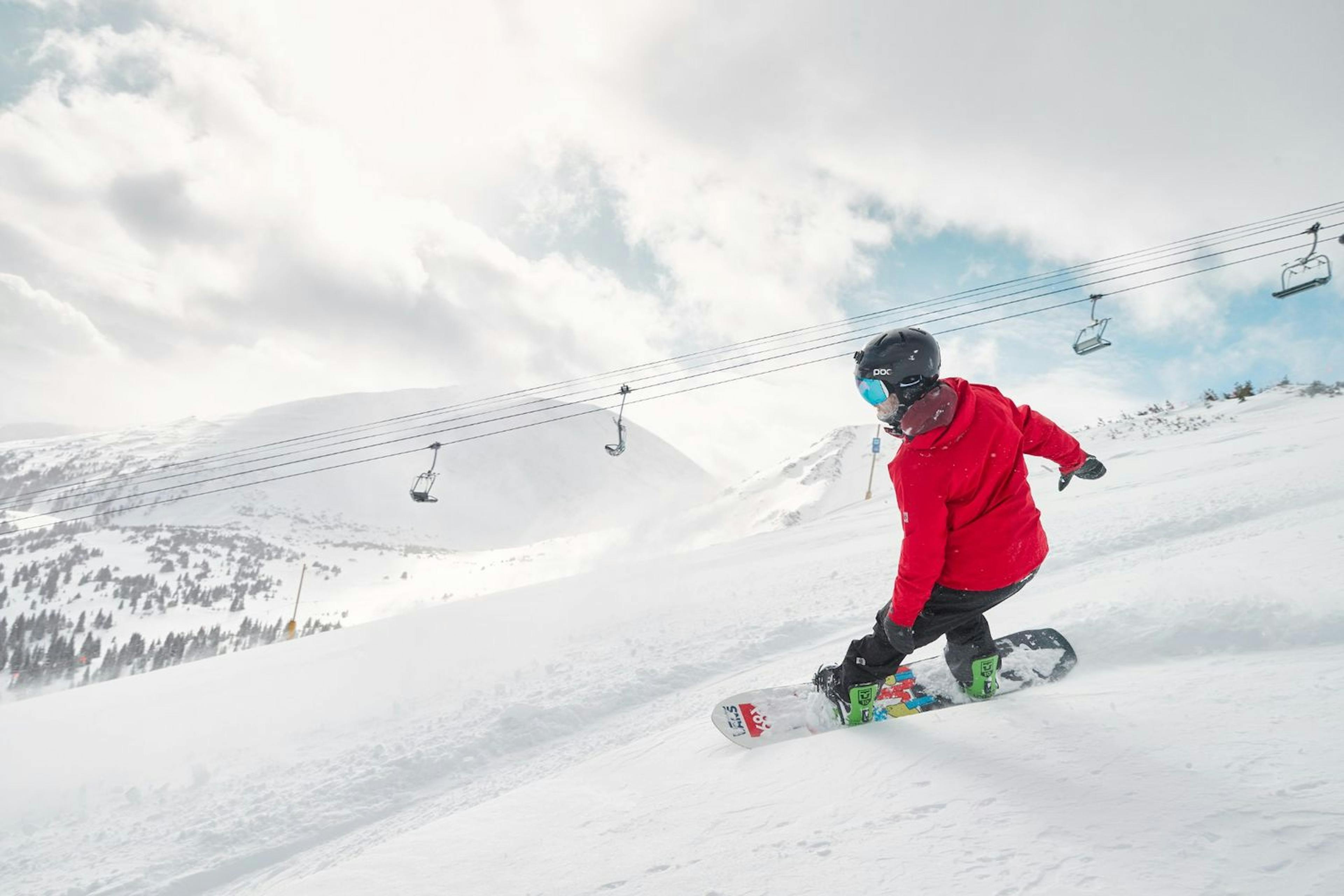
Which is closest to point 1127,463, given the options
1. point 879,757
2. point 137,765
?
point 879,757

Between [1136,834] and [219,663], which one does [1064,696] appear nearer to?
[1136,834]

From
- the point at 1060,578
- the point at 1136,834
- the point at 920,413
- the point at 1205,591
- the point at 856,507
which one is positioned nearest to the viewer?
the point at 1136,834

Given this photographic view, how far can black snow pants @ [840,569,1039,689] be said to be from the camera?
2.75 meters

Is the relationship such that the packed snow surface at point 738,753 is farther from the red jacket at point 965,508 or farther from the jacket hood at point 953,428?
the jacket hood at point 953,428

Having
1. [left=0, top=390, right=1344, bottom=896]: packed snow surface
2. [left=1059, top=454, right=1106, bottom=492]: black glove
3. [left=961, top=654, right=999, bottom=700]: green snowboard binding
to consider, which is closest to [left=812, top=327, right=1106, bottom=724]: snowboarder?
[left=961, top=654, right=999, bottom=700]: green snowboard binding

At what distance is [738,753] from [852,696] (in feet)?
1.98

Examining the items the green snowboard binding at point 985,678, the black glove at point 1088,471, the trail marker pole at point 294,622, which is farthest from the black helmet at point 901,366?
the trail marker pole at point 294,622

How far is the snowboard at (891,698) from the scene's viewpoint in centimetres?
279

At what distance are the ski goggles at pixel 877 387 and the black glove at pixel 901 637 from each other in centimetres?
99

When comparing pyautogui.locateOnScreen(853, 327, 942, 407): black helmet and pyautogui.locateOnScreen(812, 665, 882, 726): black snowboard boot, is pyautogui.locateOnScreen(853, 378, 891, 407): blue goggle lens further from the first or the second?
pyautogui.locateOnScreen(812, 665, 882, 726): black snowboard boot

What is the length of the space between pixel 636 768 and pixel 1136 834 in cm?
197

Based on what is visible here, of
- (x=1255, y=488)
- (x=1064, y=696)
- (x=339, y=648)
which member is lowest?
(x=1064, y=696)

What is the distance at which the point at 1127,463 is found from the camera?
10633 mm

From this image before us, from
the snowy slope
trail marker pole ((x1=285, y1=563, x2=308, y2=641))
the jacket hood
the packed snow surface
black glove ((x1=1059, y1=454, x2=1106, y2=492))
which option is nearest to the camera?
the packed snow surface
